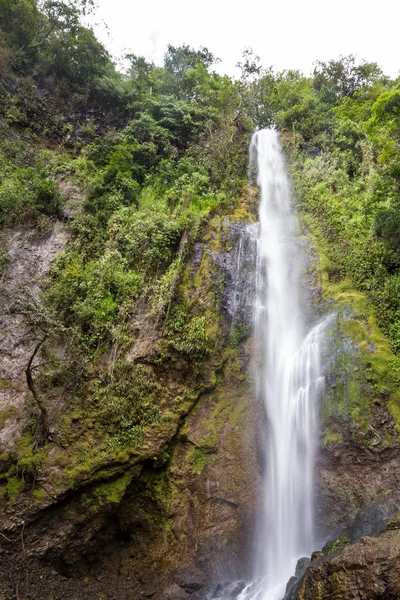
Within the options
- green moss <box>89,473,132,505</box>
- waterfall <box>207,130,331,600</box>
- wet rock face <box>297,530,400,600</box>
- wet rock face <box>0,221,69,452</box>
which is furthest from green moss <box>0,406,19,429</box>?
wet rock face <box>297,530,400,600</box>

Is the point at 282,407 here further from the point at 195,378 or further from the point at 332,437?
the point at 195,378

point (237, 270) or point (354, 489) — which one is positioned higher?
point (237, 270)

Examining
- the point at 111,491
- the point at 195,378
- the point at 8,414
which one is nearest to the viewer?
the point at 111,491

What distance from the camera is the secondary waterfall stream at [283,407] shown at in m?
7.83

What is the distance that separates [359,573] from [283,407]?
4.56 meters

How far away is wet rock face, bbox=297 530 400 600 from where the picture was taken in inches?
178

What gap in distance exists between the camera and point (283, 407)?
9227mm

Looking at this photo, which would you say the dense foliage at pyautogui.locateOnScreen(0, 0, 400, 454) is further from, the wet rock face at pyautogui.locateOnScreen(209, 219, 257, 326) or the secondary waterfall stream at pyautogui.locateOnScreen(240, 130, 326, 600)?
the secondary waterfall stream at pyautogui.locateOnScreen(240, 130, 326, 600)

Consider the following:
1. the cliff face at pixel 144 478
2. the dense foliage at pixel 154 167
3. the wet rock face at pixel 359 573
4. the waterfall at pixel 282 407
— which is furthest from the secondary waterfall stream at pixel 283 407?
the wet rock face at pixel 359 573

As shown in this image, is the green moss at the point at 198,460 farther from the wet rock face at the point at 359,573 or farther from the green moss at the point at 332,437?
the wet rock face at the point at 359,573

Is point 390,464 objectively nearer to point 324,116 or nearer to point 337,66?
point 324,116

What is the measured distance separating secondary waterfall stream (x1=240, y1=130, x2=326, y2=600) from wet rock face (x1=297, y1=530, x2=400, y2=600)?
236cm

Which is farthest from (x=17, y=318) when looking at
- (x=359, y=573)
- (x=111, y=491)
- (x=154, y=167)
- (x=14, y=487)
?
(x=359, y=573)

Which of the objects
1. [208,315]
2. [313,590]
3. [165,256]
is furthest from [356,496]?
[165,256]
